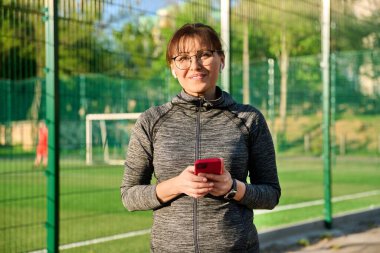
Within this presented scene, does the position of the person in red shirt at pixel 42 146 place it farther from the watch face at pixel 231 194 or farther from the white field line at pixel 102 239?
the watch face at pixel 231 194

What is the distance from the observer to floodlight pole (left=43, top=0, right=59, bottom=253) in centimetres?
489

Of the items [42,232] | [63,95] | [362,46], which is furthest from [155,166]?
[362,46]

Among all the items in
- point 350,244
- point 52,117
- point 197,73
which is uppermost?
point 197,73

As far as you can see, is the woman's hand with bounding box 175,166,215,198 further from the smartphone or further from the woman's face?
the woman's face

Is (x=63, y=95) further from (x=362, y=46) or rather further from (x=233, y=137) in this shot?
(x=362, y=46)

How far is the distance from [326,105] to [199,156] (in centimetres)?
642

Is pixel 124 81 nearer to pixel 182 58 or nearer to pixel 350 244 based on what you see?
pixel 350 244

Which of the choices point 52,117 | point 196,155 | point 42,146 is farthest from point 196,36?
point 42,146

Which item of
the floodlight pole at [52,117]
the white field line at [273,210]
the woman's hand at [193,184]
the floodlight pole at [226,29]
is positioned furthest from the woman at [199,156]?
the floodlight pole at [226,29]

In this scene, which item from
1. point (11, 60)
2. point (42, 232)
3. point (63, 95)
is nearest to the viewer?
point (11, 60)

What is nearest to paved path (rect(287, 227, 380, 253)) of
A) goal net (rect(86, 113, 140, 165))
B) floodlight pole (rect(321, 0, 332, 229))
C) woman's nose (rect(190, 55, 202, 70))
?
floodlight pole (rect(321, 0, 332, 229))

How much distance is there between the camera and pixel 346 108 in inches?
497

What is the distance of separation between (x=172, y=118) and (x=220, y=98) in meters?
0.19

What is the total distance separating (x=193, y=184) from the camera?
6.92 feet
